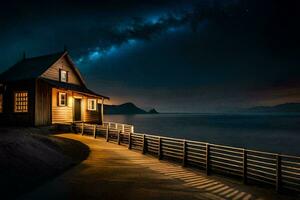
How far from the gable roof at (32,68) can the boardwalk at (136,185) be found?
1696 centimetres

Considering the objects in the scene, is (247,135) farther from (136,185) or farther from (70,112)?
(136,185)

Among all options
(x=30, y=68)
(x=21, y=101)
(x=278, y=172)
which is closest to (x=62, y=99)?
(x=21, y=101)

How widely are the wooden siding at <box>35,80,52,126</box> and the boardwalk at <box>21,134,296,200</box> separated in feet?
43.7

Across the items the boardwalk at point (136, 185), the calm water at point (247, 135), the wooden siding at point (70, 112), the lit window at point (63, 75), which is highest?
the lit window at point (63, 75)

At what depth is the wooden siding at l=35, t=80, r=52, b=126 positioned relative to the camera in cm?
2275

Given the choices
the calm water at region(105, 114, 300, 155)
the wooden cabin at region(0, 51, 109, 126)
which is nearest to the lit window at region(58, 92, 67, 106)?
the wooden cabin at region(0, 51, 109, 126)

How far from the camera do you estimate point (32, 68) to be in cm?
2688

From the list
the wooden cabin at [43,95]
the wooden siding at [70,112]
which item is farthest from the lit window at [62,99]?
the wooden siding at [70,112]

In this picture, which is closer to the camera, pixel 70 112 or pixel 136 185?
pixel 136 185

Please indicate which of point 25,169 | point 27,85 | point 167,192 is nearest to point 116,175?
point 167,192

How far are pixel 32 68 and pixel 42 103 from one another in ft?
19.9

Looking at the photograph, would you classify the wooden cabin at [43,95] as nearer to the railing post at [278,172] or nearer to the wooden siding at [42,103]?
the wooden siding at [42,103]

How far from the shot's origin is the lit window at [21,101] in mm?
23328

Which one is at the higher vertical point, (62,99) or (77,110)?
(62,99)
